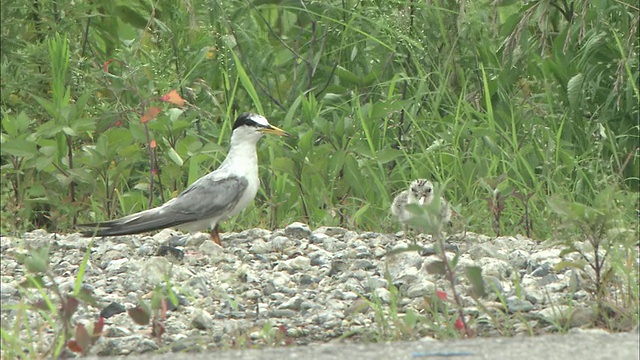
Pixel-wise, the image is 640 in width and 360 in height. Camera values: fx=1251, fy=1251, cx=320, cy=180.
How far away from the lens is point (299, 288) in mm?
5035

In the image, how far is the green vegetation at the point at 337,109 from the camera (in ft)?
21.4

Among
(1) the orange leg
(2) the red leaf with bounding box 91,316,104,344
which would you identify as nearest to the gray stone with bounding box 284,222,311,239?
(1) the orange leg

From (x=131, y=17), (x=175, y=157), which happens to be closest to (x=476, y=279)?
(x=175, y=157)

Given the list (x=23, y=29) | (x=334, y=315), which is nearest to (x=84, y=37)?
(x=23, y=29)

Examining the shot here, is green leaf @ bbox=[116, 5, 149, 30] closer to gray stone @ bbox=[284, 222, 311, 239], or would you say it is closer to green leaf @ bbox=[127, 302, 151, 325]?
gray stone @ bbox=[284, 222, 311, 239]

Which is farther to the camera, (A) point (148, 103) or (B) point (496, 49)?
(B) point (496, 49)

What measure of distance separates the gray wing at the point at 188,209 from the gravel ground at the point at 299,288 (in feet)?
0.29

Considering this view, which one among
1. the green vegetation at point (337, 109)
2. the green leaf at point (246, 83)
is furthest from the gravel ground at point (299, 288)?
the green leaf at point (246, 83)

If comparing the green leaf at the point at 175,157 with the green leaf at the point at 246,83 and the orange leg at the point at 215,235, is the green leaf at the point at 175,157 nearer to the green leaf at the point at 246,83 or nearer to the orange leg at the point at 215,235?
the orange leg at the point at 215,235

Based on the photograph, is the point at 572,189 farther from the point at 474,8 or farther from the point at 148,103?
the point at 148,103

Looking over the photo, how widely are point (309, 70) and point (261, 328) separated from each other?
3.63 meters

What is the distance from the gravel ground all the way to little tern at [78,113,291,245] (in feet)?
0.33

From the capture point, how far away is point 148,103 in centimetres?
697

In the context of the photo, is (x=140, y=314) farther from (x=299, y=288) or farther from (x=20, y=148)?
(x=20, y=148)
